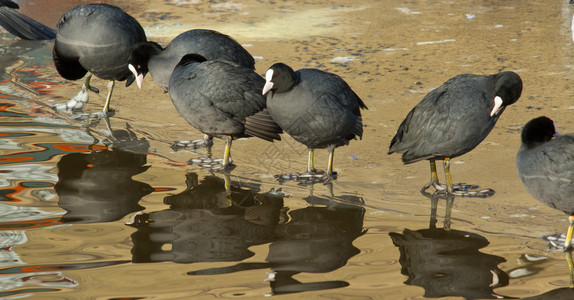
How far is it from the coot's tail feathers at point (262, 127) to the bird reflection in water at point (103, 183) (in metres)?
0.99

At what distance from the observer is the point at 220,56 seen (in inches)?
272

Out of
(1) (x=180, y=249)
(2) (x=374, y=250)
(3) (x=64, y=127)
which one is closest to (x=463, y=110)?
(2) (x=374, y=250)

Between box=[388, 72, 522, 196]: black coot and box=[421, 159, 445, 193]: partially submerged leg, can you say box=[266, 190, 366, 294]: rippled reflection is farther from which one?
box=[388, 72, 522, 196]: black coot

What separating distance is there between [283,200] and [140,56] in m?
2.30

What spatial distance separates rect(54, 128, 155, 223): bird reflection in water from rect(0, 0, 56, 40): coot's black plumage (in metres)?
3.70

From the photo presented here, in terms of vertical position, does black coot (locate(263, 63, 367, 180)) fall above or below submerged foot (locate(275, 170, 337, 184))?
above

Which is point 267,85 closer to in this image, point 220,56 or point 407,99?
point 220,56

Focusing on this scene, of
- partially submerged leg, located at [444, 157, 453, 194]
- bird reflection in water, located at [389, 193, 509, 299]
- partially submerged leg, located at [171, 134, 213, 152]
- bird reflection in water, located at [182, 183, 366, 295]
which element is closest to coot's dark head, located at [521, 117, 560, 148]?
bird reflection in water, located at [389, 193, 509, 299]

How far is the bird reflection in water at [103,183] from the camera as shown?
5.33m

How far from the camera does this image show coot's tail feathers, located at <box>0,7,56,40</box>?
968 centimetres

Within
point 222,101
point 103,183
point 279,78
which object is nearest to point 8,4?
point 103,183

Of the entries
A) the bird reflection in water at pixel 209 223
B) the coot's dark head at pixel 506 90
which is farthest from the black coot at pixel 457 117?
the bird reflection in water at pixel 209 223

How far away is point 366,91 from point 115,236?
12.0ft

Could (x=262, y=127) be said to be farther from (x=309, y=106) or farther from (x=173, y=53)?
(x=173, y=53)
